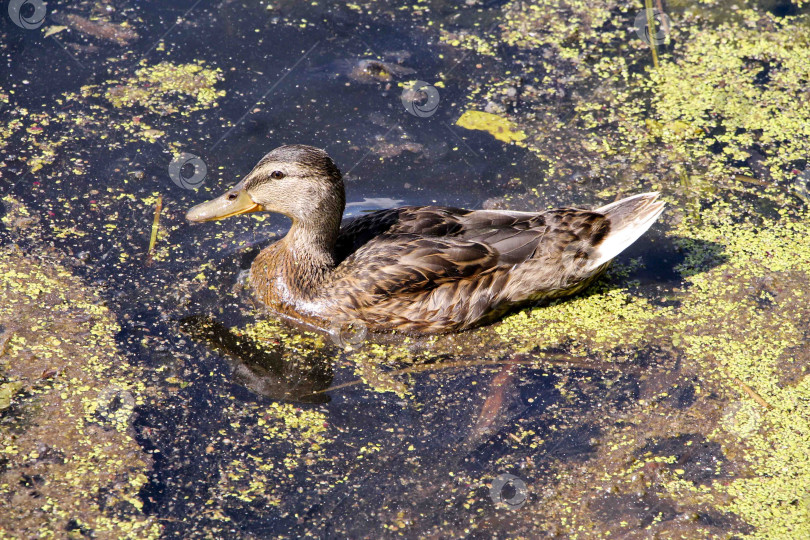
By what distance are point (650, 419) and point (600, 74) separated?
356cm

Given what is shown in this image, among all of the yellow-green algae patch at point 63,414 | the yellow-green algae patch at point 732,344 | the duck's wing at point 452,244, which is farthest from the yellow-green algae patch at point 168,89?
the yellow-green algae patch at point 732,344

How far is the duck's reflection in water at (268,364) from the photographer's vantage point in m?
4.80

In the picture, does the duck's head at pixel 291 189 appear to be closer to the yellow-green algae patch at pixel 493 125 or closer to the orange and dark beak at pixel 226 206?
the orange and dark beak at pixel 226 206

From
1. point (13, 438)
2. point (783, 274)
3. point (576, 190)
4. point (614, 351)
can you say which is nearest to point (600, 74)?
point (576, 190)

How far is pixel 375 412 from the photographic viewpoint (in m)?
4.70

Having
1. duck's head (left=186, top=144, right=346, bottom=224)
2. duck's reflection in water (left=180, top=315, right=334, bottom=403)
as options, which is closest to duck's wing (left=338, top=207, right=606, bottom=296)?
duck's head (left=186, top=144, right=346, bottom=224)

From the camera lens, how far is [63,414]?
448 centimetres

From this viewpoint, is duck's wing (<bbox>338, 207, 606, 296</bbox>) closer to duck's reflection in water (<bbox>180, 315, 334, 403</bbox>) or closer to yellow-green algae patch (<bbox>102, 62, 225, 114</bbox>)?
duck's reflection in water (<bbox>180, 315, 334, 403</bbox>)

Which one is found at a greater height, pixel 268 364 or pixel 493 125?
pixel 493 125

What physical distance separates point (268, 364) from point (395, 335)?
32.4 inches

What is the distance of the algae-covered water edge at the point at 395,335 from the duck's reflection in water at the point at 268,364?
2cm

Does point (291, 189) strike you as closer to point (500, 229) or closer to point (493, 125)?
point (500, 229)

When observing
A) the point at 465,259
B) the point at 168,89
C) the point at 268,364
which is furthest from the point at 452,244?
the point at 168,89

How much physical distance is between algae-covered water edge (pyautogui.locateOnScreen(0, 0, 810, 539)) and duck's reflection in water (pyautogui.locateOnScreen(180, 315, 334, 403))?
2cm
